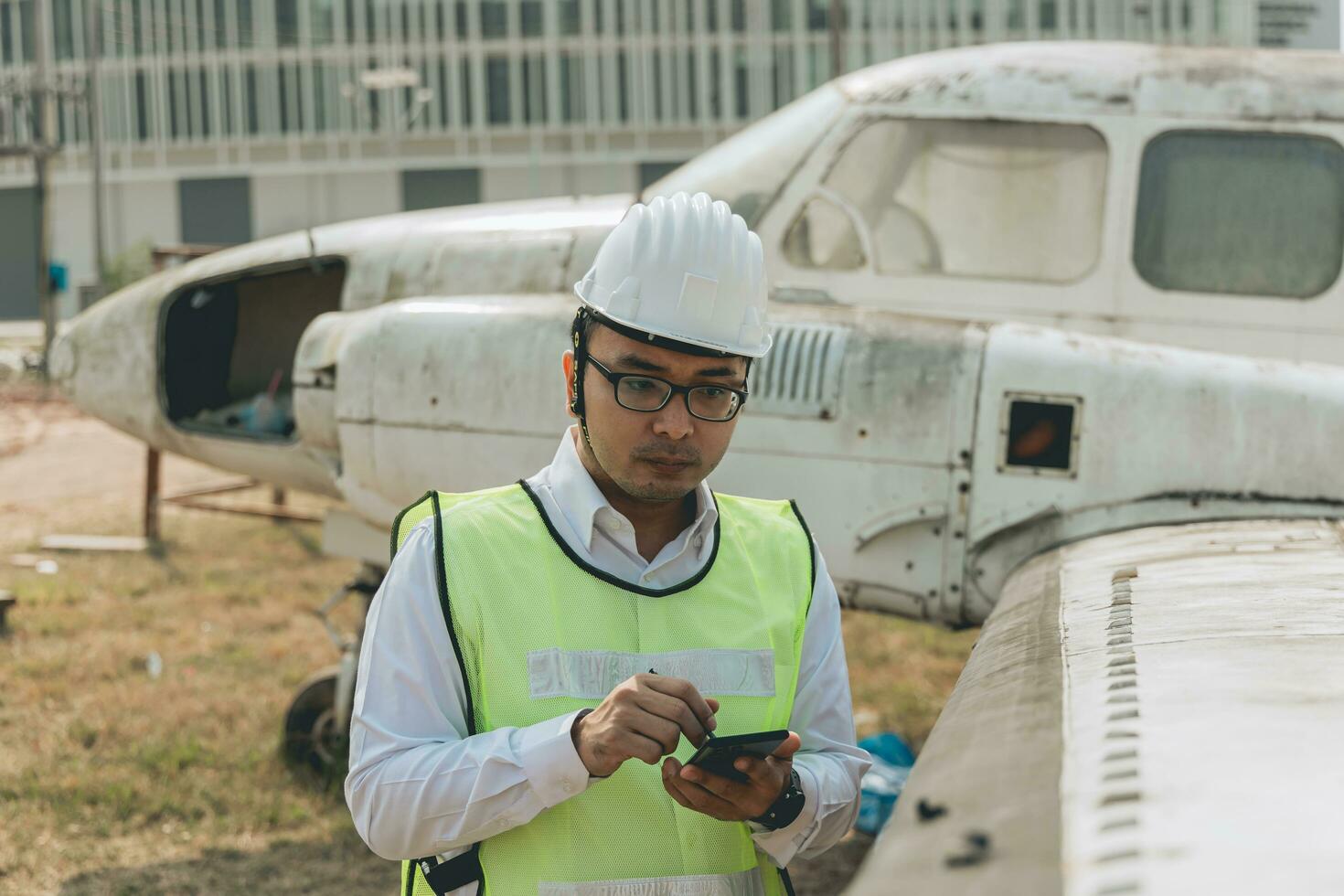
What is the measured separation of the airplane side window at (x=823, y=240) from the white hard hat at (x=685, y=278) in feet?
10.2

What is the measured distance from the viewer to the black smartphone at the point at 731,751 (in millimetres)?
2168

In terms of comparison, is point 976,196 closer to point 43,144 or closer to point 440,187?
point 43,144

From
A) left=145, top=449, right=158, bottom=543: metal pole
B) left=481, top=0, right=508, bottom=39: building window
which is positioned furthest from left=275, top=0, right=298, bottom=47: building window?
left=145, top=449, right=158, bottom=543: metal pole

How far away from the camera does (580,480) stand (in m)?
2.57

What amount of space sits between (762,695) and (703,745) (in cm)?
35

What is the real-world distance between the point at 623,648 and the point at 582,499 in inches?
11.2

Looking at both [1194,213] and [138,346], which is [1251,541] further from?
[138,346]

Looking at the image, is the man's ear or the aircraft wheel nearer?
the man's ear

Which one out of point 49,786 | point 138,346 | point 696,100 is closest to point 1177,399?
point 138,346

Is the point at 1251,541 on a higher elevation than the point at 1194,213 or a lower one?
lower

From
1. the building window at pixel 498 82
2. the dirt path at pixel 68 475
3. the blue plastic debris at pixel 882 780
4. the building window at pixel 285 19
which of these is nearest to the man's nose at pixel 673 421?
the blue plastic debris at pixel 882 780

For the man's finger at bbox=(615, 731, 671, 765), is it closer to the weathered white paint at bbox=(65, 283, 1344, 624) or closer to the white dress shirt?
the white dress shirt

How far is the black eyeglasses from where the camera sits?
254cm

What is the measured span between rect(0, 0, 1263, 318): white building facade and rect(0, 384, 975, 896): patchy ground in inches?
1559
